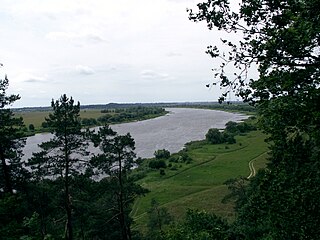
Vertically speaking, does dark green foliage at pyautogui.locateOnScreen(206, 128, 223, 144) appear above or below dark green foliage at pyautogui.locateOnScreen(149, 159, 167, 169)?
above

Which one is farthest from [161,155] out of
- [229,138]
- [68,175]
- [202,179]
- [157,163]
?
[68,175]

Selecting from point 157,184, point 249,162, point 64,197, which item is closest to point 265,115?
point 64,197

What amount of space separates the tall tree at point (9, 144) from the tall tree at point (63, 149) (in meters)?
1.63

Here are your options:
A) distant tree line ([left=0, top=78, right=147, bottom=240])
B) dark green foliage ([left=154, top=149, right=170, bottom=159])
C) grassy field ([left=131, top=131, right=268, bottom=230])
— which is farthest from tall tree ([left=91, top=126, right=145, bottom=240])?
dark green foliage ([left=154, top=149, right=170, bottom=159])

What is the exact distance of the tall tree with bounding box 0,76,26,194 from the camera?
16.2 m

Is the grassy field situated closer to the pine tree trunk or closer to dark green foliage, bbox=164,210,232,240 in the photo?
dark green foliage, bbox=164,210,232,240

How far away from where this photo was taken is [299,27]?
18.5ft

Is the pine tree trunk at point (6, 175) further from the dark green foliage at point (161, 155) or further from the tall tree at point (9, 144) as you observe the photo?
the dark green foliage at point (161, 155)

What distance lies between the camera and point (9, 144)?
16.5 m

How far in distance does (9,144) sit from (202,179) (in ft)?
138

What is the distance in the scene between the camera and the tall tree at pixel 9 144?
1623 centimetres

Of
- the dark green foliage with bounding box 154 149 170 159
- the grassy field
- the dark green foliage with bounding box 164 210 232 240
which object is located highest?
the dark green foliage with bounding box 164 210 232 240

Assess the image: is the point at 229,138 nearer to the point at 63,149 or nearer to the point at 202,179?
the point at 202,179

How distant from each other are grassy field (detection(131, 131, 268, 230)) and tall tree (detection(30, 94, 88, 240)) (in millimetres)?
17296
